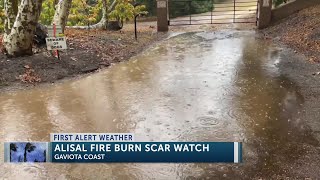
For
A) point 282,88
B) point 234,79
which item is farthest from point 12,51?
point 282,88

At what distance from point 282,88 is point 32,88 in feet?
20.1

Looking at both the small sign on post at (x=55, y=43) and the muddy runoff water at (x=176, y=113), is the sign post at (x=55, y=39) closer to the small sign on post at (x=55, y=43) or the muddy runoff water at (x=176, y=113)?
the small sign on post at (x=55, y=43)

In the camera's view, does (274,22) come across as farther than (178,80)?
Yes

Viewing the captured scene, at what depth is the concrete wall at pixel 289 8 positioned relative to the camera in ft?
57.7

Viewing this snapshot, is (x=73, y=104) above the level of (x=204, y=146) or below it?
below

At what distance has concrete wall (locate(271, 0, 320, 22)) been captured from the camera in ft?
57.7

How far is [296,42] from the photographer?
1348 cm

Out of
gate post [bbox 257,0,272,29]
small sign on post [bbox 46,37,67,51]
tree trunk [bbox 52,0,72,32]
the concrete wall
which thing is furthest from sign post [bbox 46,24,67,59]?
the concrete wall

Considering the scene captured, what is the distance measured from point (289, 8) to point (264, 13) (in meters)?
1.23

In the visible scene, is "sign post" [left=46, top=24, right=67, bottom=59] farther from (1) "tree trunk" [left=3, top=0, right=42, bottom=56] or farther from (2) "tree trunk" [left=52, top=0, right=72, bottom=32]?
(2) "tree trunk" [left=52, top=0, right=72, bottom=32]

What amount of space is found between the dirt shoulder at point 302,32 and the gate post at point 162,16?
471 centimetres

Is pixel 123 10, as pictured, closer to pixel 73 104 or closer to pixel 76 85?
pixel 76 85

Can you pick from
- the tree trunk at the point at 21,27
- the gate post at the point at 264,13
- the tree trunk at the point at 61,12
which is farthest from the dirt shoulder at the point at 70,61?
the gate post at the point at 264,13

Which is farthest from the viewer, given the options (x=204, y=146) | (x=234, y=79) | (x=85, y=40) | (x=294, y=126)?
(x=85, y=40)
